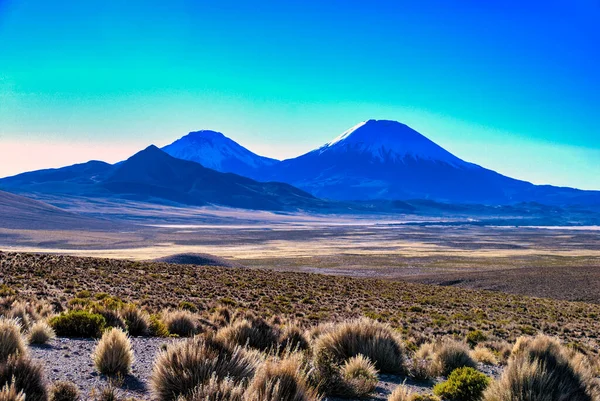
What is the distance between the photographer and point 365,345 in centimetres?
1006

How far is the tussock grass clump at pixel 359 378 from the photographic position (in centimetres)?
756

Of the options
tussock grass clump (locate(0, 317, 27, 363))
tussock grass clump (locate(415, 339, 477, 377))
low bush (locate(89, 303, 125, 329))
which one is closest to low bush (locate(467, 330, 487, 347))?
tussock grass clump (locate(415, 339, 477, 377))

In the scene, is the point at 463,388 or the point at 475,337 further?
the point at 475,337

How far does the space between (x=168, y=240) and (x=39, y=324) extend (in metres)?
105

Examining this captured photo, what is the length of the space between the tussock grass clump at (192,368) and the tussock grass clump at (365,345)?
2849mm

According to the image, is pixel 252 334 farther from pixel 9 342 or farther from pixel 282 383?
pixel 282 383

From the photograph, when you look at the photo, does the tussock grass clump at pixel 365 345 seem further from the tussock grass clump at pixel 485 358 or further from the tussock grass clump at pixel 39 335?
the tussock grass clump at pixel 39 335

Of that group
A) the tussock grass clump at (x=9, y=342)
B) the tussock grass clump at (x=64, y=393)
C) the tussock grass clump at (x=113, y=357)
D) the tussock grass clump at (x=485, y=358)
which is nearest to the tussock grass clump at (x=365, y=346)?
the tussock grass clump at (x=113, y=357)

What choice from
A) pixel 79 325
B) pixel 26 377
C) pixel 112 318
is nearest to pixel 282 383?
pixel 26 377

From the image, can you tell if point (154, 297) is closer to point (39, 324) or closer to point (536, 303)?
point (39, 324)

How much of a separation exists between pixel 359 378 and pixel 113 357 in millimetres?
3480

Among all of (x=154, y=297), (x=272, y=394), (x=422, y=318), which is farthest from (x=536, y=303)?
(x=272, y=394)

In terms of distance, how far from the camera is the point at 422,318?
78.1 ft

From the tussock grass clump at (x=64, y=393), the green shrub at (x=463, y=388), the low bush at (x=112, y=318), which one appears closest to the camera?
the tussock grass clump at (x=64, y=393)
